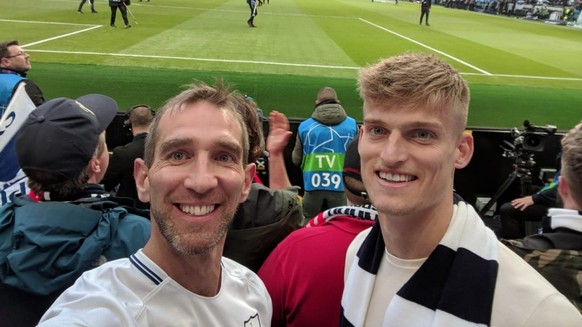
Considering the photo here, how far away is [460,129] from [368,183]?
420 mm

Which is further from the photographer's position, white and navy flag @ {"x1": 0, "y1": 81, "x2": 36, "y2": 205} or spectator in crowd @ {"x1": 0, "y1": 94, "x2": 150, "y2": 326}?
white and navy flag @ {"x1": 0, "y1": 81, "x2": 36, "y2": 205}

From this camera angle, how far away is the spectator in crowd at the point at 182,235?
1.50 meters

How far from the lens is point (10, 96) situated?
5012 mm

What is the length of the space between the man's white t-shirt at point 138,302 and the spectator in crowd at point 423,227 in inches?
19.5

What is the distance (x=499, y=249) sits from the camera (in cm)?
163

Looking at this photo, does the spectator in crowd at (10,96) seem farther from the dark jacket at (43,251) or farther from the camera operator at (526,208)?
the camera operator at (526,208)

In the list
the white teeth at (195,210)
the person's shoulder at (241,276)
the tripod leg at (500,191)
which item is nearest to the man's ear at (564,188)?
the person's shoulder at (241,276)

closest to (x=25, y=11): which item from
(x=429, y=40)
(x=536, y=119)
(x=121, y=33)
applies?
(x=121, y=33)

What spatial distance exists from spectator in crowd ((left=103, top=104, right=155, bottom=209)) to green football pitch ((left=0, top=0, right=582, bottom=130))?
506cm

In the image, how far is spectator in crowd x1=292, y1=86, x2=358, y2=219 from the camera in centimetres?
503

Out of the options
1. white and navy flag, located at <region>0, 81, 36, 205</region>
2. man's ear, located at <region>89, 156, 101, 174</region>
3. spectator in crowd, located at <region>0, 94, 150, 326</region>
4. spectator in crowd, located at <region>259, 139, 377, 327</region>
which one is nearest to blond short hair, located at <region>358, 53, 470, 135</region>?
spectator in crowd, located at <region>259, 139, 377, 327</region>

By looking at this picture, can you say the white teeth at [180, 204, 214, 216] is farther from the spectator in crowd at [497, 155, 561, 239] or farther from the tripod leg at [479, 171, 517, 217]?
the tripod leg at [479, 171, 517, 217]

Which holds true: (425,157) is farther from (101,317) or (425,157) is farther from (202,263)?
(101,317)

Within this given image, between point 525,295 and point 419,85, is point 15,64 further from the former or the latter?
point 525,295
